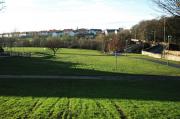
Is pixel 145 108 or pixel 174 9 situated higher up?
pixel 174 9

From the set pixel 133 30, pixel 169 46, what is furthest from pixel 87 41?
pixel 169 46

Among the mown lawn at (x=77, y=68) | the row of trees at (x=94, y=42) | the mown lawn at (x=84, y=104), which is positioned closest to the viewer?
the mown lawn at (x=84, y=104)

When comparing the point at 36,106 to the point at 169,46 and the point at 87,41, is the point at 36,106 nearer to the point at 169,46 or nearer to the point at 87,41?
the point at 169,46

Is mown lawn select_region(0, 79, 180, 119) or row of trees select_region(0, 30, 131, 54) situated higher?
mown lawn select_region(0, 79, 180, 119)

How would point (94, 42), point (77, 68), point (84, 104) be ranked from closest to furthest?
1. point (84, 104)
2. point (77, 68)
3. point (94, 42)

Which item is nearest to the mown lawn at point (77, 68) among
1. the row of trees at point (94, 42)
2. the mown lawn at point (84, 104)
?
the mown lawn at point (84, 104)

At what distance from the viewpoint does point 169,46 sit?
3605 inches

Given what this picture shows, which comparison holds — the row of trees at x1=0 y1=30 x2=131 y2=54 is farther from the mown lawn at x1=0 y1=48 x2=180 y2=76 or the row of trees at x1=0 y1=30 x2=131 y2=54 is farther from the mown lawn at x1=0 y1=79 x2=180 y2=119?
the mown lawn at x1=0 y1=79 x2=180 y2=119

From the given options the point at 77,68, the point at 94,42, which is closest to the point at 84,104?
the point at 77,68

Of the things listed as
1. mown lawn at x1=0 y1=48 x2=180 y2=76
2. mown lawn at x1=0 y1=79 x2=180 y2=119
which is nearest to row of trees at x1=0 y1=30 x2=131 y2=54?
mown lawn at x1=0 y1=48 x2=180 y2=76

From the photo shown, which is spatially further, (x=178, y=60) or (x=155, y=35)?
(x=155, y=35)

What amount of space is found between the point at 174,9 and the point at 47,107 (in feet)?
37.5

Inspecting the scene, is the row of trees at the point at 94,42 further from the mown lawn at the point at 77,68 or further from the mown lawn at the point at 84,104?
the mown lawn at the point at 84,104

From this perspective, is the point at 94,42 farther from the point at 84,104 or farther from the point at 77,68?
the point at 84,104
